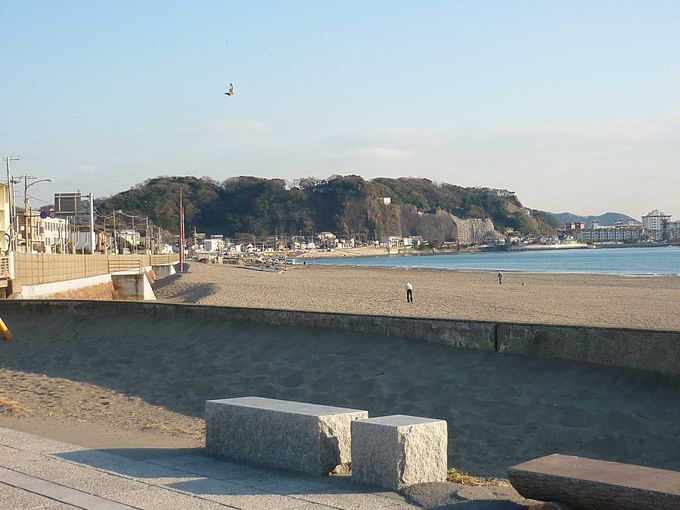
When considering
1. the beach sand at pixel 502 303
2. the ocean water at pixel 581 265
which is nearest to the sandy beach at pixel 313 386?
the beach sand at pixel 502 303

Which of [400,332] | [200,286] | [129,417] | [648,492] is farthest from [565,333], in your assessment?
[200,286]

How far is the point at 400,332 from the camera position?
1394 centimetres

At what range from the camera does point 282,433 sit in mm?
7234

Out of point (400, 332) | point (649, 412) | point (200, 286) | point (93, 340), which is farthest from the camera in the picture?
point (200, 286)

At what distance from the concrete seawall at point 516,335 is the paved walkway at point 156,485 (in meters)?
5.97

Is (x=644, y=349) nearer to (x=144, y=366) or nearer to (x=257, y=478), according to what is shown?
(x=257, y=478)

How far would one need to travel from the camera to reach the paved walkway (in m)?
6.01

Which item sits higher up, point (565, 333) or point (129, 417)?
point (565, 333)

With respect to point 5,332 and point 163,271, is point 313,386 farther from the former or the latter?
point 163,271

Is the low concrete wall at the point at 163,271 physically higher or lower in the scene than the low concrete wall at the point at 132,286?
lower

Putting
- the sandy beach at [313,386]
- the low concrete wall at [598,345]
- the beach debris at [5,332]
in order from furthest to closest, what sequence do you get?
the beach debris at [5,332], the low concrete wall at [598,345], the sandy beach at [313,386]

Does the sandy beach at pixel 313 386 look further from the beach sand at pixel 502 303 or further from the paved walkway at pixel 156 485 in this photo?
the beach sand at pixel 502 303

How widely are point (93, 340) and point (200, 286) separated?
31.7 m

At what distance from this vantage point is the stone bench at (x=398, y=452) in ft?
21.0
